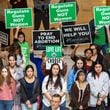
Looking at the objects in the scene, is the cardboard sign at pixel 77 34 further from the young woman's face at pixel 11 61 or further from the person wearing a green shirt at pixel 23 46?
the young woman's face at pixel 11 61

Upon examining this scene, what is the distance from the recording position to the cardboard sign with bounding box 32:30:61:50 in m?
16.7

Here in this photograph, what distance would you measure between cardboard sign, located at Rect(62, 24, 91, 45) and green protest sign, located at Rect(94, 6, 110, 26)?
30cm

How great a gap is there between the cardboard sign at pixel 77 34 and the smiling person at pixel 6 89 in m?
2.20

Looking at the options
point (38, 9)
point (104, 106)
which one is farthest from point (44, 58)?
point (38, 9)

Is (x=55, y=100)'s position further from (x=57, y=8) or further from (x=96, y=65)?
(x=57, y=8)

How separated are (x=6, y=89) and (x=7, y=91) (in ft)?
0.16

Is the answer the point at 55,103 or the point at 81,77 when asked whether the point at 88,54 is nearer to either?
the point at 81,77

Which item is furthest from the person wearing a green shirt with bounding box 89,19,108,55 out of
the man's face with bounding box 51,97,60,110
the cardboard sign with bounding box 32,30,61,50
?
the man's face with bounding box 51,97,60,110

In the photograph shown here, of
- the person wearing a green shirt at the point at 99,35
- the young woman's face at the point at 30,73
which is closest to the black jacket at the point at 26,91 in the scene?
the young woman's face at the point at 30,73

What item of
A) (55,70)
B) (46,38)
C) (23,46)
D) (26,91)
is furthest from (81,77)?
(23,46)

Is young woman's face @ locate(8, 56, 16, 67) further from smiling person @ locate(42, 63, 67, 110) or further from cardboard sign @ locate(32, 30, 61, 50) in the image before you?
cardboard sign @ locate(32, 30, 61, 50)

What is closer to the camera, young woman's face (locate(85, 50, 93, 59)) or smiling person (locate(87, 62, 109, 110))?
smiling person (locate(87, 62, 109, 110))

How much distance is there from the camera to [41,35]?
54.7 ft

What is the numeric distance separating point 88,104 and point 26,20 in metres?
2.62
